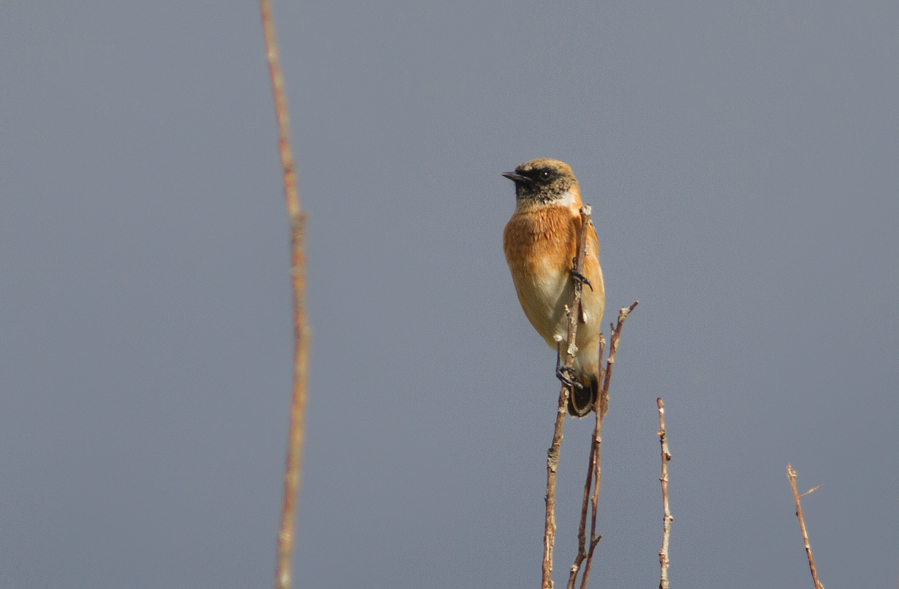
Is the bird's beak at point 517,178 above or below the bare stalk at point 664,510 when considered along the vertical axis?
above

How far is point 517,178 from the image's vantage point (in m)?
7.14

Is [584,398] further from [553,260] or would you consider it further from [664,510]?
[664,510]

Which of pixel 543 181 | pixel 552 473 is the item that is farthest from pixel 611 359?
pixel 543 181

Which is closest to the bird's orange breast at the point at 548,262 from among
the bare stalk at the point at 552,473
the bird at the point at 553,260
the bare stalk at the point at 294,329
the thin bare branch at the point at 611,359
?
the bird at the point at 553,260

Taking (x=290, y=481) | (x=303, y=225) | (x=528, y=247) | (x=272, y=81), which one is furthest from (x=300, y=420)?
(x=528, y=247)

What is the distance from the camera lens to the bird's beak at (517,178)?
7.12 metres

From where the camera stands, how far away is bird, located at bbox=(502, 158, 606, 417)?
21.7 ft

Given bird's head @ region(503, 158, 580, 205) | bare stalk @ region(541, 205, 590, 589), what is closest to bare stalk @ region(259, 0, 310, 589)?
bare stalk @ region(541, 205, 590, 589)

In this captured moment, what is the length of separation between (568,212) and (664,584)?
4151 millimetres

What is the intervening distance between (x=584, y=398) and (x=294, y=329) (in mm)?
6459

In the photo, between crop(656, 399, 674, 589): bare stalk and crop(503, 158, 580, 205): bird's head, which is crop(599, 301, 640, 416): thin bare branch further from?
crop(503, 158, 580, 205): bird's head

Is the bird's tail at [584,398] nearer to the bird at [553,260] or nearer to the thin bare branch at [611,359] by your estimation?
the bird at [553,260]

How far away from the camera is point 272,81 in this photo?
1.10 m

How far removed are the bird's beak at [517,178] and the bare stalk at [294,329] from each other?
238 inches
